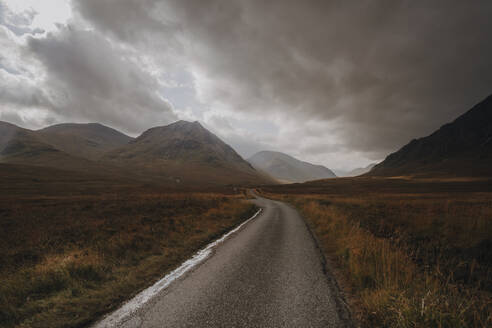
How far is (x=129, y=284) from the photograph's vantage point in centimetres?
431

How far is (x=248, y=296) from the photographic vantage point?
391 cm

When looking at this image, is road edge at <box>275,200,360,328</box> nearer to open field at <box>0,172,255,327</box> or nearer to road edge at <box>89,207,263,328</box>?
road edge at <box>89,207,263,328</box>

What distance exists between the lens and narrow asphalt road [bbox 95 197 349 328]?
314 cm

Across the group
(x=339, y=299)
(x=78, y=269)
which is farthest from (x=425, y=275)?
(x=78, y=269)

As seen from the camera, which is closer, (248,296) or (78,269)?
(248,296)

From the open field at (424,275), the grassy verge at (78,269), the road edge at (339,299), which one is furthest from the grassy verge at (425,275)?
the grassy verge at (78,269)

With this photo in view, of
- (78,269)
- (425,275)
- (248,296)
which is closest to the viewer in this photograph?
(248,296)

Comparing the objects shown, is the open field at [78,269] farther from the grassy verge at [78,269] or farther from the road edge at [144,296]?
the road edge at [144,296]

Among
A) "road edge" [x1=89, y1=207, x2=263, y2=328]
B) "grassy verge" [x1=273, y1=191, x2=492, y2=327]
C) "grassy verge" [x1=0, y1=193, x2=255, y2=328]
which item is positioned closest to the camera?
"grassy verge" [x1=273, y1=191, x2=492, y2=327]

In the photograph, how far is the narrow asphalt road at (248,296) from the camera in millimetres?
3143

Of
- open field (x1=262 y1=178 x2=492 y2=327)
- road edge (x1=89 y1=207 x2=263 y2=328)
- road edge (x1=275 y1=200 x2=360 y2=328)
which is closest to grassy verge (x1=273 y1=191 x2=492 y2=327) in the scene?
open field (x1=262 y1=178 x2=492 y2=327)

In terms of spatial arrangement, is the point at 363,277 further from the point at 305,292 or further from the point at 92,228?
the point at 92,228

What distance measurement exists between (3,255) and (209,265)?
7.84 meters

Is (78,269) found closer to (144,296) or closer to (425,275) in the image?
(144,296)
